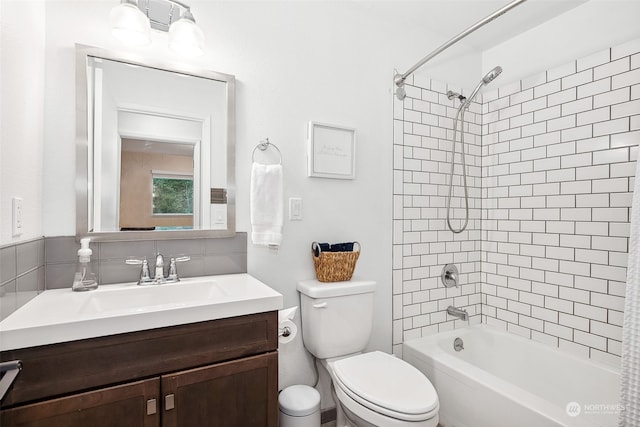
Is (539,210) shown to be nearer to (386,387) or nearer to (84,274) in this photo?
(386,387)

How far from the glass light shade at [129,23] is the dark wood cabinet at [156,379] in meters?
1.18

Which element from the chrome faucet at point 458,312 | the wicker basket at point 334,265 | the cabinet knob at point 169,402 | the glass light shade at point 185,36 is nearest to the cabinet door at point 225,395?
the cabinet knob at point 169,402

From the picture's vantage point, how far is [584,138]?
1.97 metres

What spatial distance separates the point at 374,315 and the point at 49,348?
161 cm

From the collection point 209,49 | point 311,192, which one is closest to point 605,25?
point 311,192

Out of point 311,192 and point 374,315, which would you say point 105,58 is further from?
point 374,315

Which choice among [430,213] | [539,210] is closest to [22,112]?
[430,213]

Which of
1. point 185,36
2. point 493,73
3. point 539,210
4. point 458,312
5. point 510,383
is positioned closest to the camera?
point 185,36

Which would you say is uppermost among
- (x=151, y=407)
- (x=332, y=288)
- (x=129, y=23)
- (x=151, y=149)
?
(x=129, y=23)

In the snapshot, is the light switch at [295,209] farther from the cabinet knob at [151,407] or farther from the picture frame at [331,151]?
the cabinet knob at [151,407]

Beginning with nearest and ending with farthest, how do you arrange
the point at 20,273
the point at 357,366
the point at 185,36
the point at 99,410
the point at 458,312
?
the point at 99,410 < the point at 20,273 < the point at 185,36 < the point at 357,366 < the point at 458,312

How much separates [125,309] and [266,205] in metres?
0.81

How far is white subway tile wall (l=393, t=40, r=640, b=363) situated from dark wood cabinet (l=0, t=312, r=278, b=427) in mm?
1169

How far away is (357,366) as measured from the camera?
159cm
